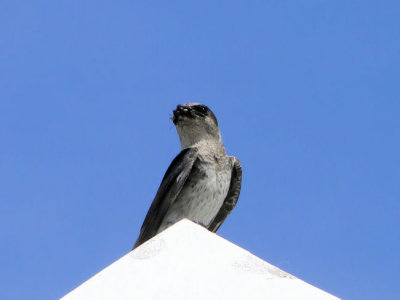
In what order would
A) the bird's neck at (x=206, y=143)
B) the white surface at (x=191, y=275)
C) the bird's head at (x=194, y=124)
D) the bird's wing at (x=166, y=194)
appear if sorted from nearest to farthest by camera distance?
1. the white surface at (x=191, y=275)
2. the bird's wing at (x=166, y=194)
3. the bird's neck at (x=206, y=143)
4. the bird's head at (x=194, y=124)

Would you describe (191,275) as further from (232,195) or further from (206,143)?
(232,195)

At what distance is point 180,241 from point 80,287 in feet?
1.88

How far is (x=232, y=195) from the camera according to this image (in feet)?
31.0

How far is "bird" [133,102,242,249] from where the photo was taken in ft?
28.9

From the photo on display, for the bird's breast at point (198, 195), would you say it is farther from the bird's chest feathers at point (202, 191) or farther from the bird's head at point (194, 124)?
the bird's head at point (194, 124)

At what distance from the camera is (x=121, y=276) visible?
429cm

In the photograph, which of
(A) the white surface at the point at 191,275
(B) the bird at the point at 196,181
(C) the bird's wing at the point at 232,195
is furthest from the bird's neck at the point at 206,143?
(A) the white surface at the point at 191,275

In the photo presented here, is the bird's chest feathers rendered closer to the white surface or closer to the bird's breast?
the bird's breast

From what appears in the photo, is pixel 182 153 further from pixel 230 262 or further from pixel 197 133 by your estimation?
pixel 230 262

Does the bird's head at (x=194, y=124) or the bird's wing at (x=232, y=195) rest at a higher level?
the bird's head at (x=194, y=124)

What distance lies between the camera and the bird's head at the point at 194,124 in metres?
9.34

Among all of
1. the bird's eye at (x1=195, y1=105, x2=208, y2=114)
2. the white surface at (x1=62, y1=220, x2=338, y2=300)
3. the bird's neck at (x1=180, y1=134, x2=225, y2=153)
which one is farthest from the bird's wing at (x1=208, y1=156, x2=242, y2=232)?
the white surface at (x1=62, y1=220, x2=338, y2=300)

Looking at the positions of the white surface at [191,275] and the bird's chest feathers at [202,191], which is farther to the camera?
the bird's chest feathers at [202,191]

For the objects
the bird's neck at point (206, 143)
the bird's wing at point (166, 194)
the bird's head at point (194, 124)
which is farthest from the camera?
the bird's head at point (194, 124)
